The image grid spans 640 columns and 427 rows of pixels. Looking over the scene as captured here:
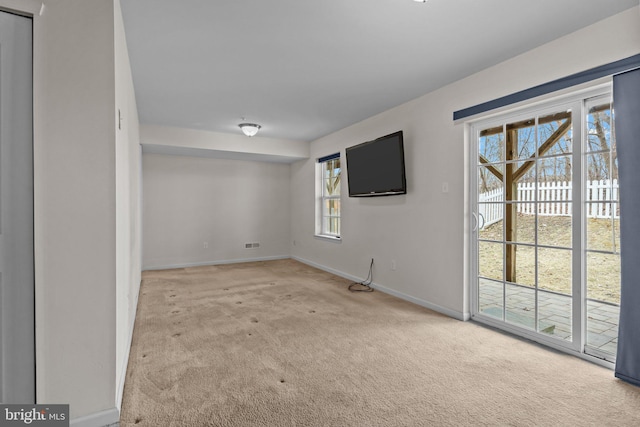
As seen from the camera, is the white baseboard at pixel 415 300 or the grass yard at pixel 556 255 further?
the white baseboard at pixel 415 300

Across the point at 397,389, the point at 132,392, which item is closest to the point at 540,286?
the point at 397,389

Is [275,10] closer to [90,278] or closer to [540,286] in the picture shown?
[90,278]

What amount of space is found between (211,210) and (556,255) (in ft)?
18.1

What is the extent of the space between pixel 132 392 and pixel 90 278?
2.74 feet

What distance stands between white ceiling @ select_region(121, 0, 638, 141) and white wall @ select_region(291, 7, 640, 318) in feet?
0.43

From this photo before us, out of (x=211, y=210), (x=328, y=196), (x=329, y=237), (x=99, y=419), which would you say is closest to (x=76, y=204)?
(x=99, y=419)

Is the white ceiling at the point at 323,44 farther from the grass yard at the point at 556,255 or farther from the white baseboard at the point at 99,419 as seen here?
the white baseboard at the point at 99,419

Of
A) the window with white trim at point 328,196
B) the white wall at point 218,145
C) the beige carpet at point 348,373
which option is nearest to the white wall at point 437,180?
the beige carpet at point 348,373

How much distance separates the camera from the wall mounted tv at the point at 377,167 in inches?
152

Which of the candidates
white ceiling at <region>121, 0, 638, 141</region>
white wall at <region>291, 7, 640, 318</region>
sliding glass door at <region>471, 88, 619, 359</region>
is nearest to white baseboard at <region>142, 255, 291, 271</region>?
white wall at <region>291, 7, 640, 318</region>

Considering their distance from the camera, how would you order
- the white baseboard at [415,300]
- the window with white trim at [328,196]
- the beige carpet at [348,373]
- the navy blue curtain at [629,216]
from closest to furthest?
A: the beige carpet at [348,373] < the navy blue curtain at [629,216] < the white baseboard at [415,300] < the window with white trim at [328,196]

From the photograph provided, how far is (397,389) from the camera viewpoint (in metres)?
1.99

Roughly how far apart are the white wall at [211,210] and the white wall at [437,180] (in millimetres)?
2278

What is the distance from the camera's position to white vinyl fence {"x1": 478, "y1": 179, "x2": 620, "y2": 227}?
2.28 metres
